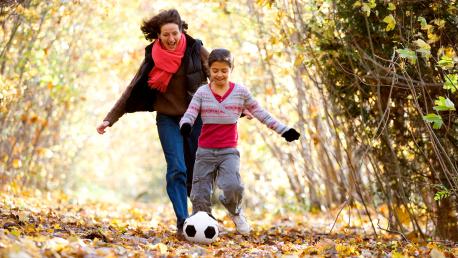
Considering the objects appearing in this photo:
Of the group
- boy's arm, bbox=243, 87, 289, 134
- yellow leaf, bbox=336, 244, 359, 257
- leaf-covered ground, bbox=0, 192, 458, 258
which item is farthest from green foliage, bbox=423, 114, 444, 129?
boy's arm, bbox=243, 87, 289, 134

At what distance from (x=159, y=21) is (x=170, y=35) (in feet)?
0.48

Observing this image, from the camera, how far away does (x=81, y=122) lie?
17.6 m

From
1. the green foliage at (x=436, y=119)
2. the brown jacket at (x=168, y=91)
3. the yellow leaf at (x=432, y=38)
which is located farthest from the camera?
the brown jacket at (x=168, y=91)

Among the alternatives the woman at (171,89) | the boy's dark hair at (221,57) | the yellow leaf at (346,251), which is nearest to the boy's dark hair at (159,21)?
the woman at (171,89)

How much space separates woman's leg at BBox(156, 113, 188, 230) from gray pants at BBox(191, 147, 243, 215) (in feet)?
0.59

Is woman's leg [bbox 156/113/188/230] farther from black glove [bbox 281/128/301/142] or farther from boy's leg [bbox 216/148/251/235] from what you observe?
black glove [bbox 281/128/301/142]

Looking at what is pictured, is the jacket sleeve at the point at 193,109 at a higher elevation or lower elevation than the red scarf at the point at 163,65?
lower

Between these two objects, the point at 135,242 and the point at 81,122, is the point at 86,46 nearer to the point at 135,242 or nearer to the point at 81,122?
the point at 81,122

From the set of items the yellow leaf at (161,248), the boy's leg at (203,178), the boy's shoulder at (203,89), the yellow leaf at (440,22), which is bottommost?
the yellow leaf at (161,248)

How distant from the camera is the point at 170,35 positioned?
5.74 meters

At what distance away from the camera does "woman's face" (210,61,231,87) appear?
17.7ft

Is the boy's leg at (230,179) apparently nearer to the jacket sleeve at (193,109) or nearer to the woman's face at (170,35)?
the jacket sleeve at (193,109)

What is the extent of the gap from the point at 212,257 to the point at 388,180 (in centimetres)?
276

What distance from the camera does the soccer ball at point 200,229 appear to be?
516cm
